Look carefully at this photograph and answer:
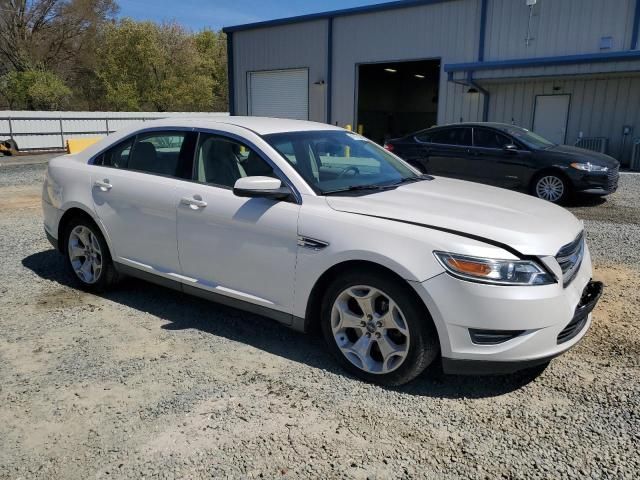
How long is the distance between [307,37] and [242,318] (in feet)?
69.0

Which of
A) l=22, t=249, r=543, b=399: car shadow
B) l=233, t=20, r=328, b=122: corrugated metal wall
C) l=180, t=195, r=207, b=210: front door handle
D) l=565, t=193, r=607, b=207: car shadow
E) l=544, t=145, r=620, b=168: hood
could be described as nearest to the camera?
l=22, t=249, r=543, b=399: car shadow

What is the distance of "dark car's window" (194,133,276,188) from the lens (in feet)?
12.6

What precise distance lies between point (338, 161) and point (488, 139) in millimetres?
7167

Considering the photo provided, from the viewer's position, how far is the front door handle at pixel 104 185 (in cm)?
451

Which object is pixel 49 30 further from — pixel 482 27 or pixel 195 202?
pixel 195 202

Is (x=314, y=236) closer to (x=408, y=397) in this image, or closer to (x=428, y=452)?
(x=408, y=397)

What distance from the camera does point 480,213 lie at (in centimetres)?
329

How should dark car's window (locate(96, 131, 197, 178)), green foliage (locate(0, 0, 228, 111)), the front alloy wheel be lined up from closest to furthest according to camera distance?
the front alloy wheel
dark car's window (locate(96, 131, 197, 178))
green foliage (locate(0, 0, 228, 111))

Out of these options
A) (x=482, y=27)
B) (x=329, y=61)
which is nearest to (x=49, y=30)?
(x=329, y=61)

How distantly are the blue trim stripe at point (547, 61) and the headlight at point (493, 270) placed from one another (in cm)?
1518

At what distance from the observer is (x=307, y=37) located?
2309 centimetres

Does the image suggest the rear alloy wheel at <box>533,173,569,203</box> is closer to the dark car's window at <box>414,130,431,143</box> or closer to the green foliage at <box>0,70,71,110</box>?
the dark car's window at <box>414,130,431,143</box>

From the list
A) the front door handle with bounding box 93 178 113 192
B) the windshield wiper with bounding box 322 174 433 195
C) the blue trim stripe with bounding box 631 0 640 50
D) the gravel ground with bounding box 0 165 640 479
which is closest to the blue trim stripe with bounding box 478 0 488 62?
the blue trim stripe with bounding box 631 0 640 50

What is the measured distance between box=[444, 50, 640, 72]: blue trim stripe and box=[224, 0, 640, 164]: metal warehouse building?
3cm
